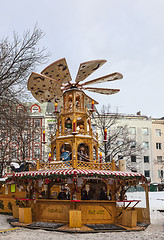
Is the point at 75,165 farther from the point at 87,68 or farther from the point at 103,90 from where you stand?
the point at 103,90

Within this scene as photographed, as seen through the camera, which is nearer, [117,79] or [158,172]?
[117,79]

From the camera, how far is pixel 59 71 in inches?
659

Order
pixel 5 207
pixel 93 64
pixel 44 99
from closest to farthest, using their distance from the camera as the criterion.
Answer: pixel 93 64 < pixel 44 99 < pixel 5 207

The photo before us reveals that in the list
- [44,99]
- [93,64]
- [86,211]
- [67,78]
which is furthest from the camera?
[44,99]

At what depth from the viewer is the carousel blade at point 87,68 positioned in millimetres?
15914

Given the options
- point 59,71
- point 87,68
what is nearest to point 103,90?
point 87,68

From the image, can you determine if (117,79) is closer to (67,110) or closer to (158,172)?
(67,110)

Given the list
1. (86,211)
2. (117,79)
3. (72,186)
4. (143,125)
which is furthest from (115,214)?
(143,125)

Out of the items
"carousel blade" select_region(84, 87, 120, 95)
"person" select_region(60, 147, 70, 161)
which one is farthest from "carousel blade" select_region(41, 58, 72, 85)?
"person" select_region(60, 147, 70, 161)

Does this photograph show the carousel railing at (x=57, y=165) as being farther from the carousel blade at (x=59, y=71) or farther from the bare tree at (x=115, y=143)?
the bare tree at (x=115, y=143)

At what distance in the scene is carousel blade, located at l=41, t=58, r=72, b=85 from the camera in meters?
16.2

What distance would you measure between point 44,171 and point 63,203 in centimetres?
226

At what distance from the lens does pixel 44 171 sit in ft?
48.8

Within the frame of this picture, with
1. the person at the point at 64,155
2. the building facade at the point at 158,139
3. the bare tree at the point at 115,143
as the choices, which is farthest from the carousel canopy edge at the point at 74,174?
the building facade at the point at 158,139
